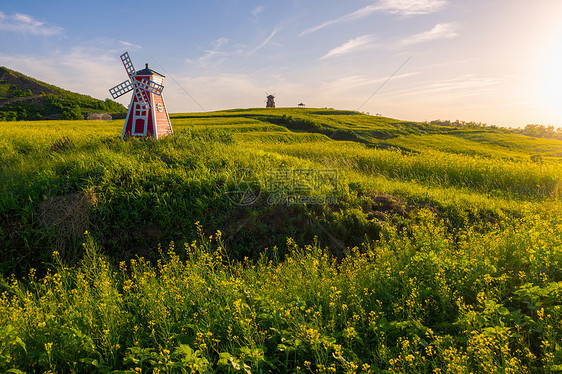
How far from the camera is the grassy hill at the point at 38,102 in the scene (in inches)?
2074

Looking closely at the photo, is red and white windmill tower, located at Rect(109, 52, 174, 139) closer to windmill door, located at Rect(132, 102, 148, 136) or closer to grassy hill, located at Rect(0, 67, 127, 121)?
windmill door, located at Rect(132, 102, 148, 136)

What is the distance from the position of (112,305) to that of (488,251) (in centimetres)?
663

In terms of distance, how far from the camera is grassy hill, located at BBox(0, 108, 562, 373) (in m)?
3.29

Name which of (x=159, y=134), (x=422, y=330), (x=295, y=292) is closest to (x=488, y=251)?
(x=422, y=330)

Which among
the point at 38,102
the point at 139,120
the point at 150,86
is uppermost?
the point at 38,102

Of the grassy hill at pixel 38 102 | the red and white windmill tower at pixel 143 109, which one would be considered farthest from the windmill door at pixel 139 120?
the grassy hill at pixel 38 102

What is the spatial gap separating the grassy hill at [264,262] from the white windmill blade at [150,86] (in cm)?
275

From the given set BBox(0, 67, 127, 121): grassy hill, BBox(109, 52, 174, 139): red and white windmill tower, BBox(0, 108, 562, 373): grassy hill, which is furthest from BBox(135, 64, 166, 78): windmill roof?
BBox(0, 67, 127, 121): grassy hill

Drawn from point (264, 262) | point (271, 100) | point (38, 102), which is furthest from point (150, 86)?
point (38, 102)

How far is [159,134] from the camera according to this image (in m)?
14.2

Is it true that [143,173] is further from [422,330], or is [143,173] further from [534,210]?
[534,210]

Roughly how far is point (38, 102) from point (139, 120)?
6733 cm

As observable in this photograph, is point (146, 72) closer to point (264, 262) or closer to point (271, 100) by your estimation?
point (264, 262)

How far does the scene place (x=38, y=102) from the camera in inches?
2409
